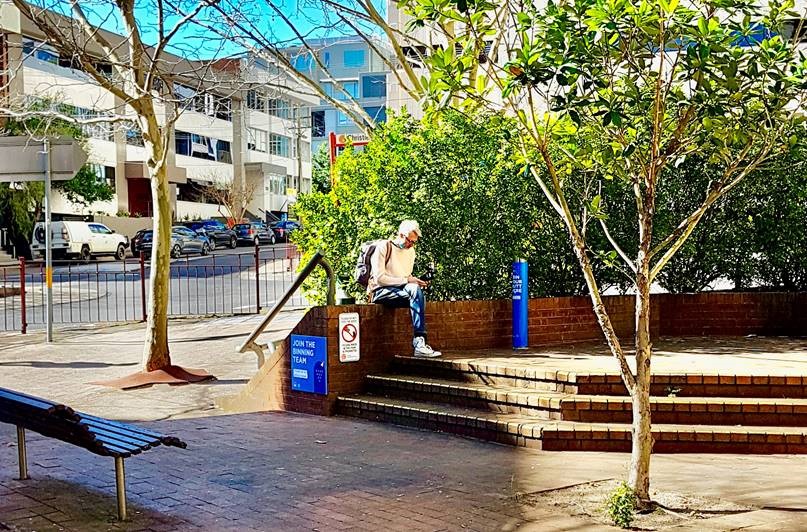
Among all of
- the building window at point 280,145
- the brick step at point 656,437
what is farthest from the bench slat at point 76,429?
the building window at point 280,145

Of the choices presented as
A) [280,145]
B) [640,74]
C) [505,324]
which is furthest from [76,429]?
[280,145]

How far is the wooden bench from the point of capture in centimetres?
596

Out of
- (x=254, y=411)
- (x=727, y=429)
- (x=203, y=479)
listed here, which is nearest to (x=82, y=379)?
(x=254, y=411)

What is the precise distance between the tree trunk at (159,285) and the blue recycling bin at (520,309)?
4.51 m

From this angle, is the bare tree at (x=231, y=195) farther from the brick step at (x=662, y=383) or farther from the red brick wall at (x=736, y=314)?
the brick step at (x=662, y=383)

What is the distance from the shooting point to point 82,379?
1323 centimetres

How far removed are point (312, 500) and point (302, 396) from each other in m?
3.91

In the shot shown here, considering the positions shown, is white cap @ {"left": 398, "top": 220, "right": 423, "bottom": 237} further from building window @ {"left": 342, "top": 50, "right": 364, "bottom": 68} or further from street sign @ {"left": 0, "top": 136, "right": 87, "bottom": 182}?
building window @ {"left": 342, "top": 50, "right": 364, "bottom": 68}

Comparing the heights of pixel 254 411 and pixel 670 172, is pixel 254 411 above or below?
below

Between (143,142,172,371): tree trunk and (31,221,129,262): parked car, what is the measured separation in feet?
96.5

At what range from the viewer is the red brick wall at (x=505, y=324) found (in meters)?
10.3

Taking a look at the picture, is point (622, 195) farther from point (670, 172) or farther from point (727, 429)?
point (727, 429)

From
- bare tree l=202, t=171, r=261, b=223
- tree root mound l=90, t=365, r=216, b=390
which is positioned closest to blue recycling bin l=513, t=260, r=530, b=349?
tree root mound l=90, t=365, r=216, b=390

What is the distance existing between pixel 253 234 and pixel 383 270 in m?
45.7
